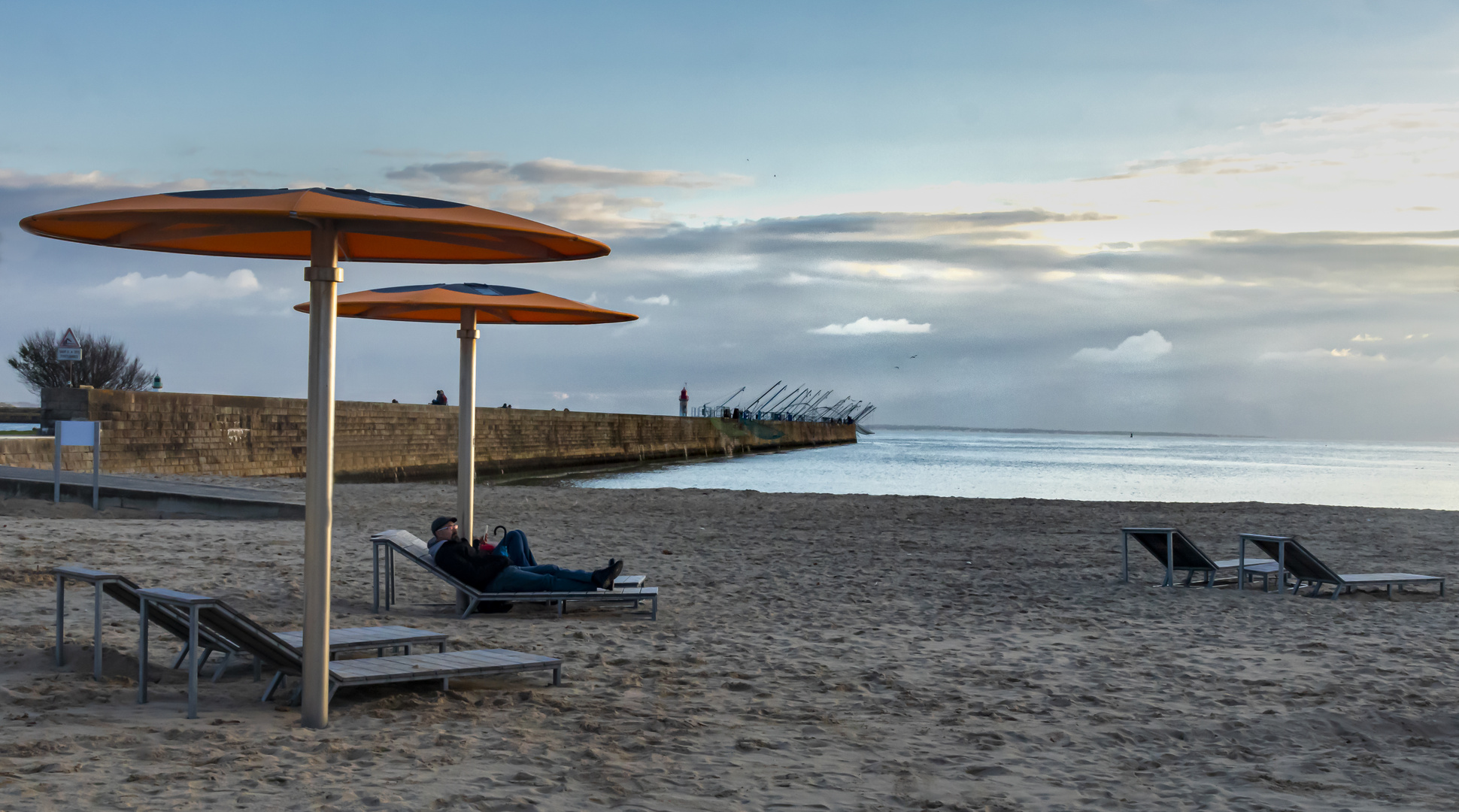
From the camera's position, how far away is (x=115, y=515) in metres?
12.9

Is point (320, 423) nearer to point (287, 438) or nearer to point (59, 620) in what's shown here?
point (59, 620)

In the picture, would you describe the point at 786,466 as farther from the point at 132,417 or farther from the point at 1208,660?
the point at 1208,660

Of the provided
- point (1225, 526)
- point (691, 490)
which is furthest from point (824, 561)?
point (691, 490)

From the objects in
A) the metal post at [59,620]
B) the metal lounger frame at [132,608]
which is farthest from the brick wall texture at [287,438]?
the metal lounger frame at [132,608]

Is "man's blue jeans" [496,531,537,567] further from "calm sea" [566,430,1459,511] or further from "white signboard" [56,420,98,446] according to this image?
"calm sea" [566,430,1459,511]

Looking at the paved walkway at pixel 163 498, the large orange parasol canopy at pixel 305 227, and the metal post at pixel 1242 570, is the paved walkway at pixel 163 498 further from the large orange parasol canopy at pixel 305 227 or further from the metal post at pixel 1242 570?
the metal post at pixel 1242 570

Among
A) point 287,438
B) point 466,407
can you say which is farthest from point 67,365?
point 466,407

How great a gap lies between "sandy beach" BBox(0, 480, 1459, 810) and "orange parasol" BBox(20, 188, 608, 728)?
64cm

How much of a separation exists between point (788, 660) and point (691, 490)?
593 inches

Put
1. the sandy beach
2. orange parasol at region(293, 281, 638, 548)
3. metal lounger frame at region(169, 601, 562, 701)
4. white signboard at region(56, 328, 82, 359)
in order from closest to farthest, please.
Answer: the sandy beach < metal lounger frame at region(169, 601, 562, 701) < orange parasol at region(293, 281, 638, 548) < white signboard at region(56, 328, 82, 359)

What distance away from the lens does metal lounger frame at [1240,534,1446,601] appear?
862 cm

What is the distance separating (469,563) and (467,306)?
73.5 inches

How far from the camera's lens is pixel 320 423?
4.11 meters

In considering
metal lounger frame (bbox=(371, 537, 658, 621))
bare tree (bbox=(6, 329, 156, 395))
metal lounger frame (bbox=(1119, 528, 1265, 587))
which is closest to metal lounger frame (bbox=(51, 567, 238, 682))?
metal lounger frame (bbox=(371, 537, 658, 621))
